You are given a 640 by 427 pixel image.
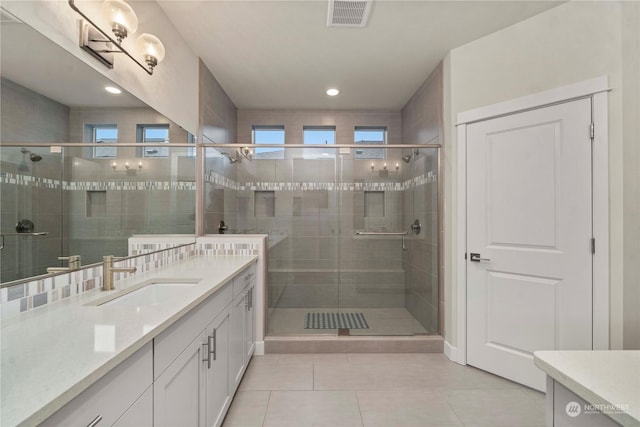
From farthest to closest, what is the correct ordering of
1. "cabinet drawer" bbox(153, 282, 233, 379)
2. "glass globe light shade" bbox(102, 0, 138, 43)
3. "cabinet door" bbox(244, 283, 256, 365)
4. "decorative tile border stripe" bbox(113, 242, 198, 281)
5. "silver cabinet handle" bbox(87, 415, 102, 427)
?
"cabinet door" bbox(244, 283, 256, 365) → "decorative tile border stripe" bbox(113, 242, 198, 281) → "glass globe light shade" bbox(102, 0, 138, 43) → "cabinet drawer" bbox(153, 282, 233, 379) → "silver cabinet handle" bbox(87, 415, 102, 427)

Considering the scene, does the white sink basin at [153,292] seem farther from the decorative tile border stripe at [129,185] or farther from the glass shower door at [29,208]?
the decorative tile border stripe at [129,185]

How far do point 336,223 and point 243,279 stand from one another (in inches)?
55.3

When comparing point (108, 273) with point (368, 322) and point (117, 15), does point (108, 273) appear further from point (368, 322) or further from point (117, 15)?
point (368, 322)

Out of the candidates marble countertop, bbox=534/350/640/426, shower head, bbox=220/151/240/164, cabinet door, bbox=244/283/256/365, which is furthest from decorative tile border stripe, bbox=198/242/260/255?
marble countertop, bbox=534/350/640/426

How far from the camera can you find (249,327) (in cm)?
233

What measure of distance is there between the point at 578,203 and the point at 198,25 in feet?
10.1

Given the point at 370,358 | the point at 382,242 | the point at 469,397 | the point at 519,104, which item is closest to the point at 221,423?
the point at 370,358

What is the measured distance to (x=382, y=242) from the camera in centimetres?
326

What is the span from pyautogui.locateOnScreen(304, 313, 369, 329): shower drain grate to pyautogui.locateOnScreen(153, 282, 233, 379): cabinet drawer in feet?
4.92

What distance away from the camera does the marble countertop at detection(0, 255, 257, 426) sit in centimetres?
56

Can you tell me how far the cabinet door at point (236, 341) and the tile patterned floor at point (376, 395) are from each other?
0.59 feet

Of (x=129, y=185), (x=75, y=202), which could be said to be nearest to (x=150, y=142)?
(x=129, y=185)

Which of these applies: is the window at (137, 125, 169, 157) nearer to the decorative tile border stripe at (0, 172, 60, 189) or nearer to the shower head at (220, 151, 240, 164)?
the decorative tile border stripe at (0, 172, 60, 189)

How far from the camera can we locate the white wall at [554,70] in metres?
1.72
